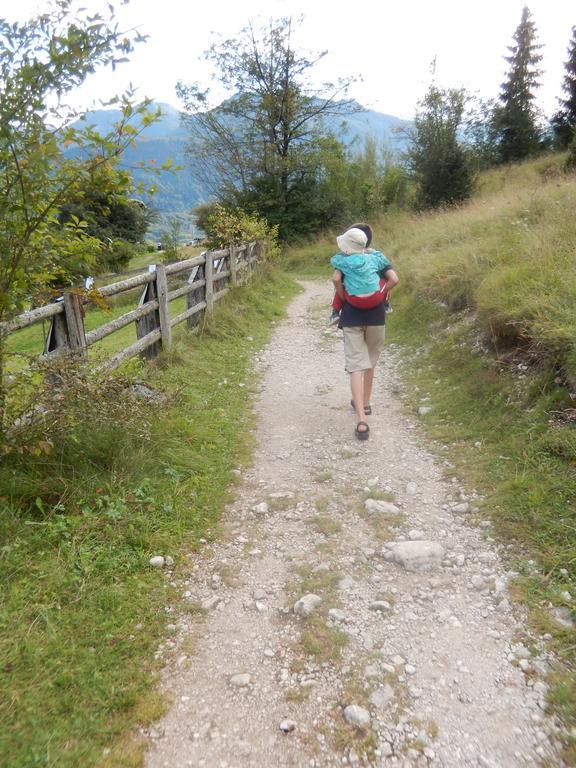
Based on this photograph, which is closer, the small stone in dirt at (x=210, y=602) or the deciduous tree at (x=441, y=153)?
the small stone in dirt at (x=210, y=602)

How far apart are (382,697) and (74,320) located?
146 inches

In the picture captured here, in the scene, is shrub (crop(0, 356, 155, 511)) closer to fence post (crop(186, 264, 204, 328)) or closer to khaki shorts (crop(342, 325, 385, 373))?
khaki shorts (crop(342, 325, 385, 373))

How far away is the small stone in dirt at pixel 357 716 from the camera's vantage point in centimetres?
197

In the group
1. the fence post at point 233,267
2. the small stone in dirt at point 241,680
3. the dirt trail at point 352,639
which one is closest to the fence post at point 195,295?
Result: the fence post at point 233,267

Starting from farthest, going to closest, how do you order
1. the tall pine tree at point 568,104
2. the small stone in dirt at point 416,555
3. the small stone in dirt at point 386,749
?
1. the tall pine tree at point 568,104
2. the small stone in dirt at point 416,555
3. the small stone in dirt at point 386,749

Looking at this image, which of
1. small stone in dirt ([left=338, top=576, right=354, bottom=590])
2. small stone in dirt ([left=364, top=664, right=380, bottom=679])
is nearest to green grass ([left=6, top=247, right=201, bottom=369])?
small stone in dirt ([left=338, top=576, right=354, bottom=590])

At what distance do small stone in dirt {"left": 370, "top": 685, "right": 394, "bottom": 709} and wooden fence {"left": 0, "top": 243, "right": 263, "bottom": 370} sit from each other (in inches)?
112

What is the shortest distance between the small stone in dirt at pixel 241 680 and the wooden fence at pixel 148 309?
2.37 metres

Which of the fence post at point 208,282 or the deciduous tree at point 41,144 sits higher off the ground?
the deciduous tree at point 41,144

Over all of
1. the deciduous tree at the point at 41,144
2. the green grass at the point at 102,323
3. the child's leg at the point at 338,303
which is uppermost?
the deciduous tree at the point at 41,144

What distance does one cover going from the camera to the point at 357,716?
78.6 inches

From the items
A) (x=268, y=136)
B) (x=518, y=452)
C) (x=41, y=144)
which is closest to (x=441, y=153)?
(x=268, y=136)

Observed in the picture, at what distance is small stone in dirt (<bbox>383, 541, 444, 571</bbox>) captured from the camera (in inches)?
113

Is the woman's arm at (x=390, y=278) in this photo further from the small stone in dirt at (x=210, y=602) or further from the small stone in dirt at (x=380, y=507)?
the small stone in dirt at (x=210, y=602)
